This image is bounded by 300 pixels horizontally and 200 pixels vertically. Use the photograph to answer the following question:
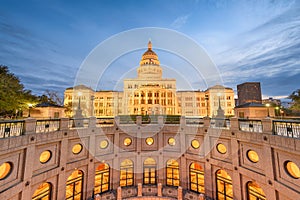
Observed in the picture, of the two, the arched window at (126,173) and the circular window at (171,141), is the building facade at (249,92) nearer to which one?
the circular window at (171,141)

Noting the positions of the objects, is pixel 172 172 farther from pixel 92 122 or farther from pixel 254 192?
pixel 92 122

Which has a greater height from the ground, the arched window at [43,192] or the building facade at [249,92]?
the building facade at [249,92]

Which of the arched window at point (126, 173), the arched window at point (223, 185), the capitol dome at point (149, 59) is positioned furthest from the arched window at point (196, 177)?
the capitol dome at point (149, 59)

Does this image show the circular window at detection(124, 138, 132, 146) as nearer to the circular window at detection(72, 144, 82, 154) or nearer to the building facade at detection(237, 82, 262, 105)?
the circular window at detection(72, 144, 82, 154)

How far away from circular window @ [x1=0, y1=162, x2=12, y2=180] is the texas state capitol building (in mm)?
43900

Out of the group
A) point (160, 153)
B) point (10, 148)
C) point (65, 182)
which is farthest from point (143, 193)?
point (10, 148)

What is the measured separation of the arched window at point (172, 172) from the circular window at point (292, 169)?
9310 millimetres

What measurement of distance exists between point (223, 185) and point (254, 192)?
249 cm

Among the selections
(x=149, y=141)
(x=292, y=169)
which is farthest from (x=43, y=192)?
(x=292, y=169)

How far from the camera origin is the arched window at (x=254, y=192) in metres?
9.30

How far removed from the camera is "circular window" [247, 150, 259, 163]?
31.2ft

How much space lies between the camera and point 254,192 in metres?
9.75

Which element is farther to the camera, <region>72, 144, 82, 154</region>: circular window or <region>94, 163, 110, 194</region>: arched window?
<region>94, 163, 110, 194</region>: arched window

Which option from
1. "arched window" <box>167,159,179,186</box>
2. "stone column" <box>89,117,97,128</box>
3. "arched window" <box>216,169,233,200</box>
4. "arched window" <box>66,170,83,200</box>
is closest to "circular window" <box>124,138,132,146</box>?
"stone column" <box>89,117,97,128</box>
